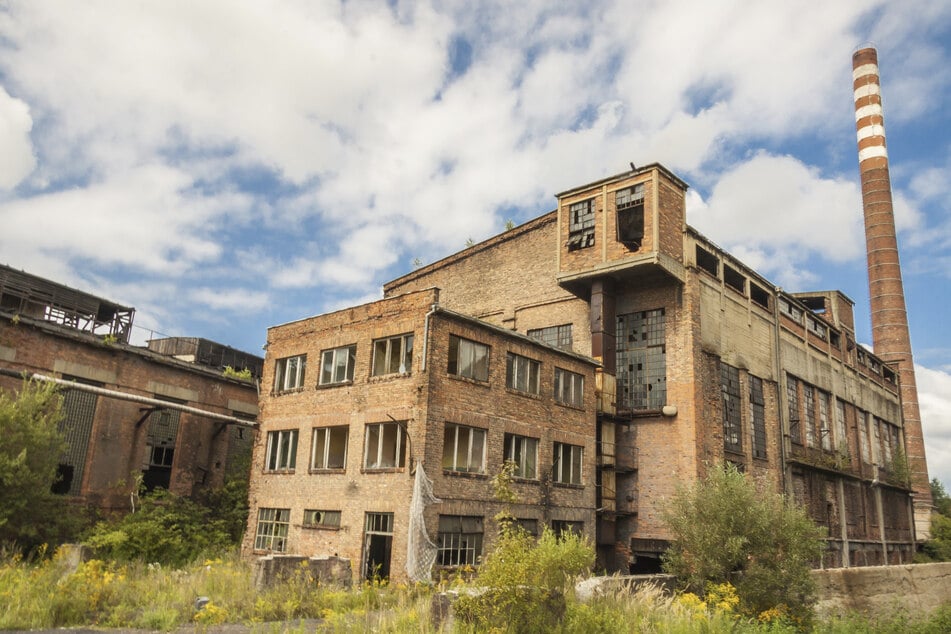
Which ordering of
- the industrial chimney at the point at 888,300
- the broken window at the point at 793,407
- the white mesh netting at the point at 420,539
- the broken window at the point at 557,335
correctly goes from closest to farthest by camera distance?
the white mesh netting at the point at 420,539 < the broken window at the point at 557,335 < the broken window at the point at 793,407 < the industrial chimney at the point at 888,300

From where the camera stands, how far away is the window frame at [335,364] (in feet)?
69.9

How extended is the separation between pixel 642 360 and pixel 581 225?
534cm

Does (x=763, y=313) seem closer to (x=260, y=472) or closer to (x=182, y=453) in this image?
(x=260, y=472)

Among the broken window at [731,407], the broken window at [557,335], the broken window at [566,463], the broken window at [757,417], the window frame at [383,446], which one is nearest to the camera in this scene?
the window frame at [383,446]

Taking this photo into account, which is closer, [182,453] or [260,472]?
[260,472]

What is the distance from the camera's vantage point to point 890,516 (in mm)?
37750

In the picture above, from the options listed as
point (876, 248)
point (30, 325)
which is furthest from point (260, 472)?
point (876, 248)

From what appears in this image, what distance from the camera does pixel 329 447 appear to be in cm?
2116

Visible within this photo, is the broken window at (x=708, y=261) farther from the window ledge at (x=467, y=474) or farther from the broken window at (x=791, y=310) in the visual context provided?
the window ledge at (x=467, y=474)

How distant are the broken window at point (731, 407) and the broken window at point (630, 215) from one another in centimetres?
578

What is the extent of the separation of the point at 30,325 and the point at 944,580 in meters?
26.6

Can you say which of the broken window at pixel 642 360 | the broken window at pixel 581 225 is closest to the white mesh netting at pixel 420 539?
the broken window at pixel 642 360

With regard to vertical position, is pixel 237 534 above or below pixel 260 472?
below

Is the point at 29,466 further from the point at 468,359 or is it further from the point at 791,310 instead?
the point at 791,310
